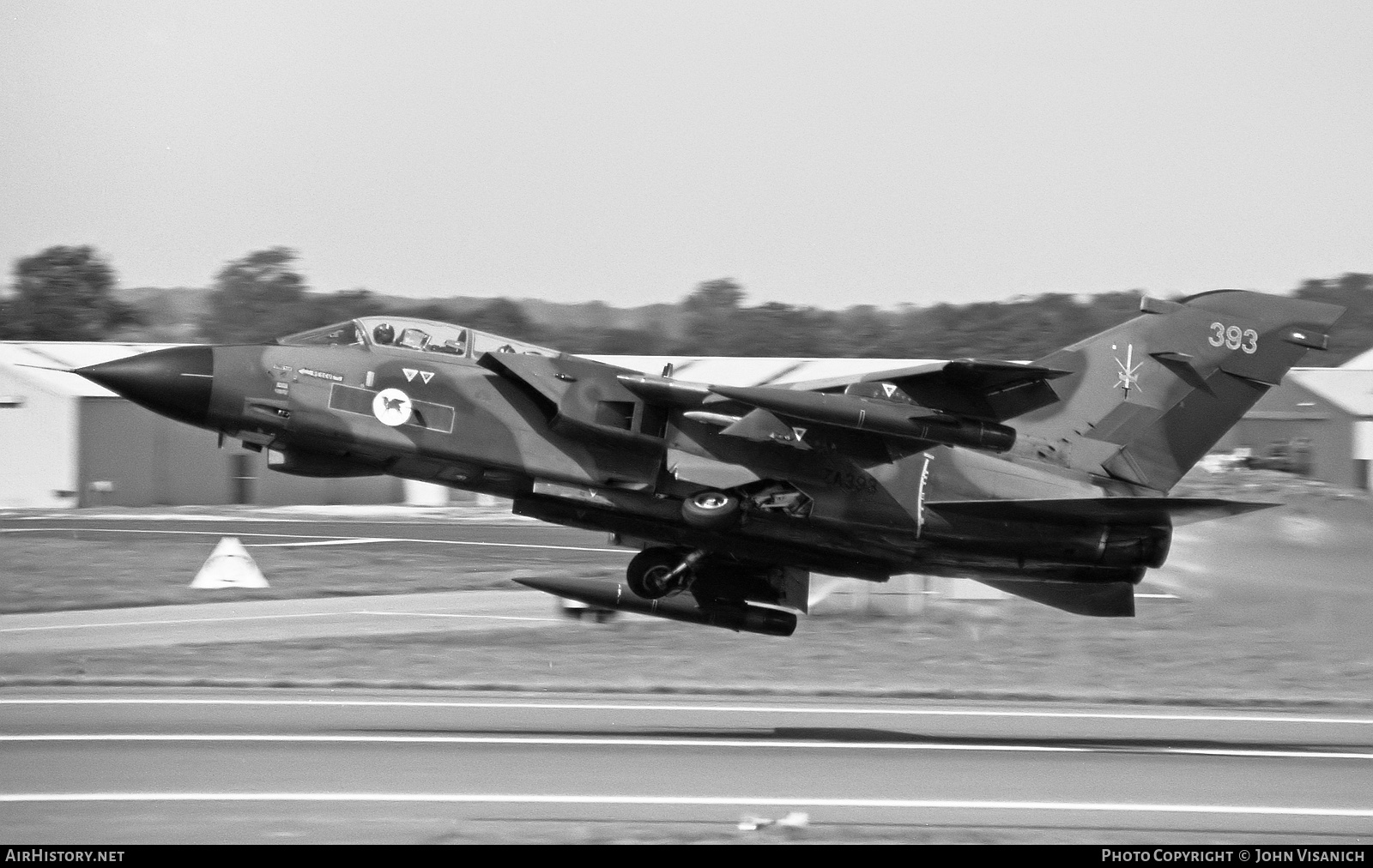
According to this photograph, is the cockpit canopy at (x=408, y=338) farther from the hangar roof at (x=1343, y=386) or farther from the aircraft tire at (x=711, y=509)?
the hangar roof at (x=1343, y=386)

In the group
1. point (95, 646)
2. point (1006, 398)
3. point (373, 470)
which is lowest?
point (95, 646)

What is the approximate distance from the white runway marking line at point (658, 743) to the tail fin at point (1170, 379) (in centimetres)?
315

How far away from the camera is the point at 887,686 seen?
58.4 feet

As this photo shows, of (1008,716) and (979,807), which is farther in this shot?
(1008,716)

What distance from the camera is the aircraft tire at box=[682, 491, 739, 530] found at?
1337 centimetres

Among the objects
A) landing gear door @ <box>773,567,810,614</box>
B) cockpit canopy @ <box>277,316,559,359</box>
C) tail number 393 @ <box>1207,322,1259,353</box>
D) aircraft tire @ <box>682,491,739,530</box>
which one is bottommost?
landing gear door @ <box>773,567,810,614</box>

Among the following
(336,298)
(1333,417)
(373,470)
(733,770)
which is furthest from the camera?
(336,298)

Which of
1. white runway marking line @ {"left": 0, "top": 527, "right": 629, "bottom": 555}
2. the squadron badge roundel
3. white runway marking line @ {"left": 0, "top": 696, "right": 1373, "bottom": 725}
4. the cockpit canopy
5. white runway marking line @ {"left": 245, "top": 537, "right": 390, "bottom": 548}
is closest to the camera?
the squadron badge roundel

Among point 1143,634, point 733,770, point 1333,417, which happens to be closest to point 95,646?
point 733,770

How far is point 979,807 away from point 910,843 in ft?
4.97

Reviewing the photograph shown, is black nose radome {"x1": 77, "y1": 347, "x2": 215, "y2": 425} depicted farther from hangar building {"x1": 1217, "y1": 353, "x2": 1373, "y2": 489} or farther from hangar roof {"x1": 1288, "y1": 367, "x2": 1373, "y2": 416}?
hangar roof {"x1": 1288, "y1": 367, "x2": 1373, "y2": 416}

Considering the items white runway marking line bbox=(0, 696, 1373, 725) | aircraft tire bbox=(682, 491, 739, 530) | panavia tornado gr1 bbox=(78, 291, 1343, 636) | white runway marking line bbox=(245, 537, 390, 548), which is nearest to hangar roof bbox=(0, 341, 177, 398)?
white runway marking line bbox=(245, 537, 390, 548)

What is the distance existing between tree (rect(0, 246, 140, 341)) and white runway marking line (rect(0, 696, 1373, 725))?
176ft

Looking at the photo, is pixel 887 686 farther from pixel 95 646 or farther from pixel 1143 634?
pixel 95 646
